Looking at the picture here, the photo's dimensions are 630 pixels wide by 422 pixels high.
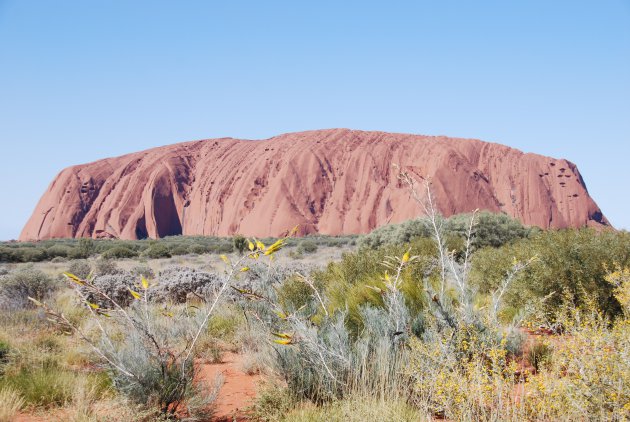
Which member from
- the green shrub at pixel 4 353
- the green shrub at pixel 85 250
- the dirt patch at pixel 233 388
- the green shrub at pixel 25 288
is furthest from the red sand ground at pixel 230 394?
the green shrub at pixel 85 250

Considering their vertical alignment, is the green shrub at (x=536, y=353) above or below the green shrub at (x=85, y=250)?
above

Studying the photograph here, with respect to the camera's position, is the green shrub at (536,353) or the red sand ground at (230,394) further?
the green shrub at (536,353)

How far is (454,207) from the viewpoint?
60.6 m

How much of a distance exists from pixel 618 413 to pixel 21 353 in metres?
6.84

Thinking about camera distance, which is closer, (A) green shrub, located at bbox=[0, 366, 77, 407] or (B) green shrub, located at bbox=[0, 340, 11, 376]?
(A) green shrub, located at bbox=[0, 366, 77, 407]

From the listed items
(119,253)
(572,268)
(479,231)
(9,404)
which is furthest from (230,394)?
(119,253)

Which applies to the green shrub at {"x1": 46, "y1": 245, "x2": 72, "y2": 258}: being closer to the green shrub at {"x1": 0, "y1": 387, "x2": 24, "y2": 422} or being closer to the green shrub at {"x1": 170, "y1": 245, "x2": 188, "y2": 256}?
the green shrub at {"x1": 170, "y1": 245, "x2": 188, "y2": 256}

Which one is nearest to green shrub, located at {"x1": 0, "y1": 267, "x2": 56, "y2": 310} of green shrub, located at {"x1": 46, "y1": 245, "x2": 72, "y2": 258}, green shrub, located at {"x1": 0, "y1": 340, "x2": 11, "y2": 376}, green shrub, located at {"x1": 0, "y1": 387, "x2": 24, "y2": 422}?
green shrub, located at {"x1": 0, "y1": 340, "x2": 11, "y2": 376}

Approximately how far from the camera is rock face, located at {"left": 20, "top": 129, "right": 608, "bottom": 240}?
205ft

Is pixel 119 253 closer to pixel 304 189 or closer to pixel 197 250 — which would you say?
pixel 197 250

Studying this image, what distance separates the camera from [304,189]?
213 feet

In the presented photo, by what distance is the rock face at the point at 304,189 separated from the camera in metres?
62.5

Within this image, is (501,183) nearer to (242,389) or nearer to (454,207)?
(454,207)

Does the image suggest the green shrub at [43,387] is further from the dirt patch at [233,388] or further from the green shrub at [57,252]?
the green shrub at [57,252]
